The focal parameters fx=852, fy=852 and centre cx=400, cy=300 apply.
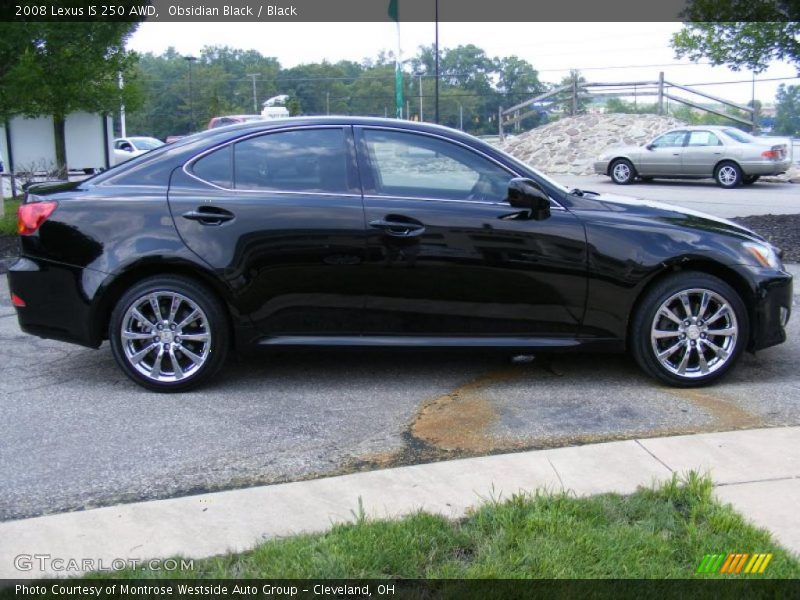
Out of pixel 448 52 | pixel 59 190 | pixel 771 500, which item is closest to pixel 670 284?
pixel 771 500

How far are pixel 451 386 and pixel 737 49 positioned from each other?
8113 millimetres

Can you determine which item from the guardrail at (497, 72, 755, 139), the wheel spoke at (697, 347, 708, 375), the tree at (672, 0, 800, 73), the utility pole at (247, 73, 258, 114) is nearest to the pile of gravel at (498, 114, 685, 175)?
the guardrail at (497, 72, 755, 139)

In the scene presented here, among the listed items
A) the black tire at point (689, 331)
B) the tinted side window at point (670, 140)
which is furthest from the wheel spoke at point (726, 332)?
the tinted side window at point (670, 140)

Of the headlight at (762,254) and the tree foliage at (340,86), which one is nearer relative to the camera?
the headlight at (762,254)

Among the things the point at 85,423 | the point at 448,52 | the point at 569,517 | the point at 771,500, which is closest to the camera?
the point at 569,517

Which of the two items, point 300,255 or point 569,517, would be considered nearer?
point 569,517

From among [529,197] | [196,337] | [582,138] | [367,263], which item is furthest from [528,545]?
[582,138]

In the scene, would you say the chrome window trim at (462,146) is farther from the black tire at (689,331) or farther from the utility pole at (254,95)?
the utility pole at (254,95)

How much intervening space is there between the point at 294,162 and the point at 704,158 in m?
18.1

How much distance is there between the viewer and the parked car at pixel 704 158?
20438 millimetres

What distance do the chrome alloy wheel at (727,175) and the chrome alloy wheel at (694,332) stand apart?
55.2 feet

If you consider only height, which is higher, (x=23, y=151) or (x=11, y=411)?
(x=23, y=151)

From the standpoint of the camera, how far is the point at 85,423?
15.6 feet

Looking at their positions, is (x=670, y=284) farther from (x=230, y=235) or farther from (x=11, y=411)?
(x=11, y=411)
